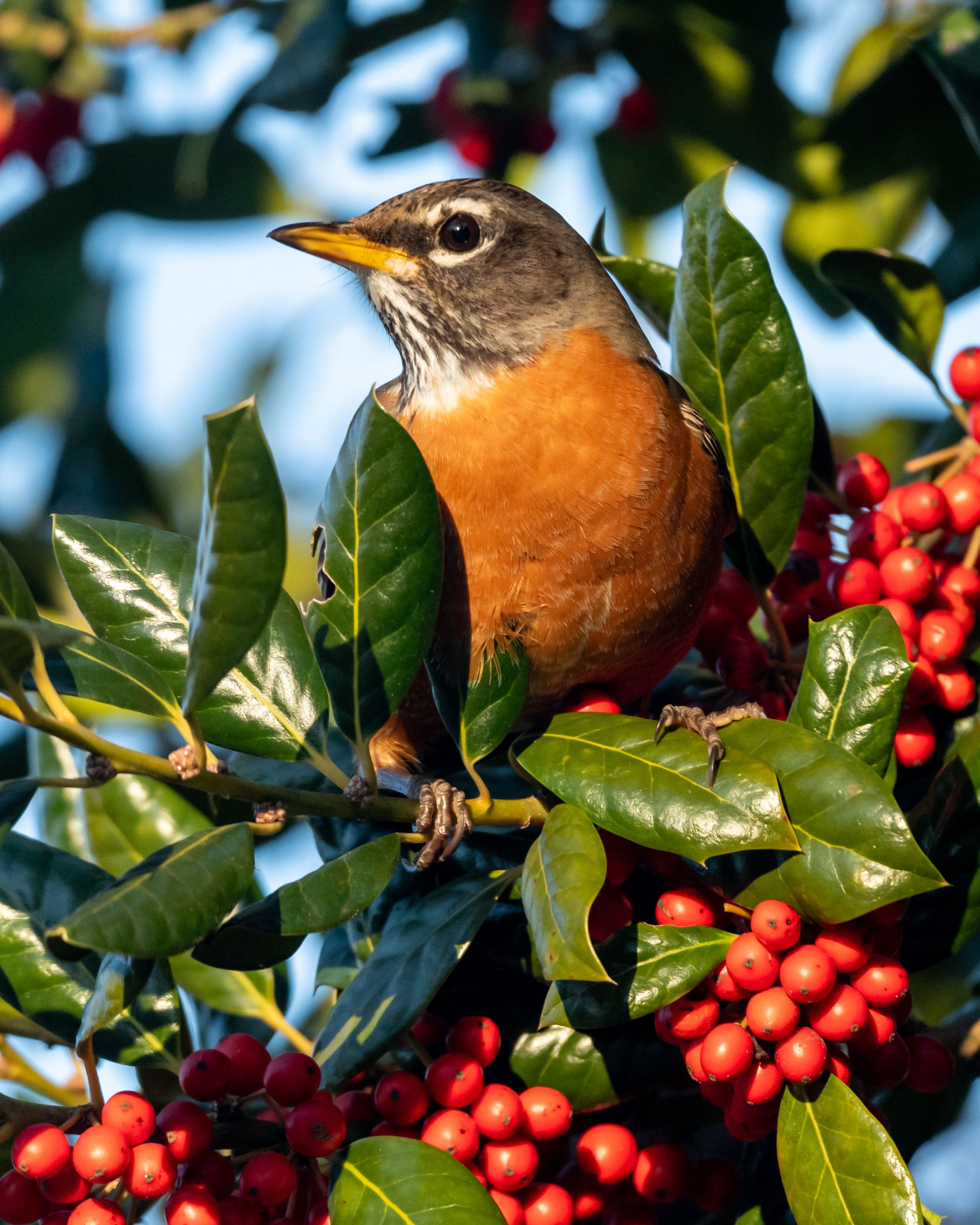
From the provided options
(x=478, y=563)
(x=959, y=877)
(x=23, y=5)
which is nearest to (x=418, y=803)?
(x=478, y=563)

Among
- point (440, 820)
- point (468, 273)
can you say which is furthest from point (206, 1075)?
point (468, 273)

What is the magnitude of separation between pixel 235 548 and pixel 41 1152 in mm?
907

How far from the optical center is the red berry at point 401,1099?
1.96 meters

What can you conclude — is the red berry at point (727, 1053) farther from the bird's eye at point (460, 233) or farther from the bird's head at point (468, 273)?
the bird's eye at point (460, 233)

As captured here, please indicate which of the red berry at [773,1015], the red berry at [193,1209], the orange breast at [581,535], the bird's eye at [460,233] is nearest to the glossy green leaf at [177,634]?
the orange breast at [581,535]

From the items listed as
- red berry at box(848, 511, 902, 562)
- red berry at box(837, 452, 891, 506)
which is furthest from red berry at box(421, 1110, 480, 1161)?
red berry at box(837, 452, 891, 506)

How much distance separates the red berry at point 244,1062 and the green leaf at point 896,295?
1.98 metres

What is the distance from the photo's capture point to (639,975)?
1.87 m

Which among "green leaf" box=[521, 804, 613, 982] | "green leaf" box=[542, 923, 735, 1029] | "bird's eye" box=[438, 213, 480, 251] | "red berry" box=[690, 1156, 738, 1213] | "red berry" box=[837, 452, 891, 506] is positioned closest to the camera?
"green leaf" box=[521, 804, 613, 982]

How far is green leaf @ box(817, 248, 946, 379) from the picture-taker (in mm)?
2852

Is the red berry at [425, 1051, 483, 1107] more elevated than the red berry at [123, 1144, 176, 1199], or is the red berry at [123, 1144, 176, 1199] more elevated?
the red berry at [123, 1144, 176, 1199]

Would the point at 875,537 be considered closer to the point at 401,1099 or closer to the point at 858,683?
the point at 858,683

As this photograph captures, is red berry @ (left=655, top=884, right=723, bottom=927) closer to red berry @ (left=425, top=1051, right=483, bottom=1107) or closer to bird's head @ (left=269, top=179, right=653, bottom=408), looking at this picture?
red berry @ (left=425, top=1051, right=483, bottom=1107)

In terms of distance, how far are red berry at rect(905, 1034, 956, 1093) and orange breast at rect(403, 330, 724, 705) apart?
0.92 metres
